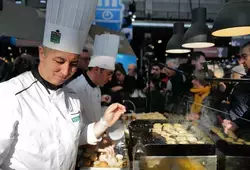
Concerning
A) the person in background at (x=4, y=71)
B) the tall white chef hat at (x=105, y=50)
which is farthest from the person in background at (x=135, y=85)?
the person in background at (x=4, y=71)

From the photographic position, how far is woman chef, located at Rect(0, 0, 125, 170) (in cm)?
120

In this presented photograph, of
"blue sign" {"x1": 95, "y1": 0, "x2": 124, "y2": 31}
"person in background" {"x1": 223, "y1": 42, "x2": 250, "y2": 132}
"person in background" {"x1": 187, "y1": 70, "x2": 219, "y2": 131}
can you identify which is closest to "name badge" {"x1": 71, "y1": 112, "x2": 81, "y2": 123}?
"person in background" {"x1": 187, "y1": 70, "x2": 219, "y2": 131}

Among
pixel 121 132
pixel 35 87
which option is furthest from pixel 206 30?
pixel 35 87

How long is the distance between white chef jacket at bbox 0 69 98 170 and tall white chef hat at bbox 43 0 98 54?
23cm

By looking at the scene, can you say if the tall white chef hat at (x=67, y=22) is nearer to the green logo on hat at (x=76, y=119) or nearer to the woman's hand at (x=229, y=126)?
the green logo on hat at (x=76, y=119)

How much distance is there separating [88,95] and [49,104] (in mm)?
1032

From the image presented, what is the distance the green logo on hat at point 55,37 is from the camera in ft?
4.41

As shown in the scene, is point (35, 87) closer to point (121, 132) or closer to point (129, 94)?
point (121, 132)

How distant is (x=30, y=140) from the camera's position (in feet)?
4.02

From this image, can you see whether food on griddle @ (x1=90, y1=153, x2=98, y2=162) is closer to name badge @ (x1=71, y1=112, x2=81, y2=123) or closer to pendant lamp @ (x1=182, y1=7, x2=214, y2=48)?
name badge @ (x1=71, y1=112, x2=81, y2=123)

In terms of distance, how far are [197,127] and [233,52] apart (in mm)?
11663

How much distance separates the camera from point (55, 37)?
136cm

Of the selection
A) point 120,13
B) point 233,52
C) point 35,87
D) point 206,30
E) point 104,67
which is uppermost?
point 233,52

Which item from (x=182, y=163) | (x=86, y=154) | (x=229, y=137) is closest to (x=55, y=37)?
(x=86, y=154)
